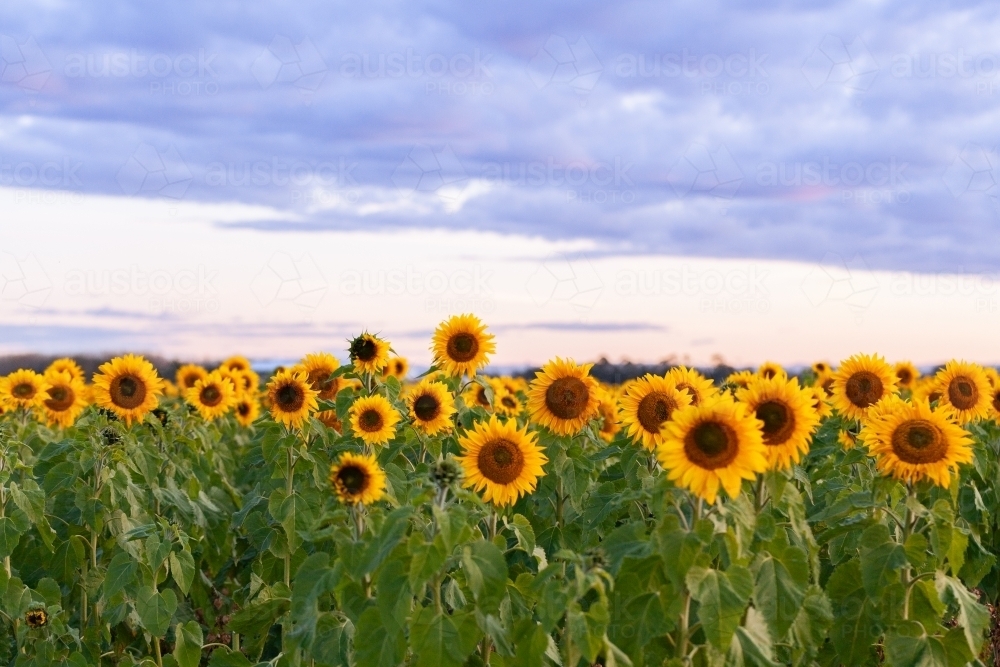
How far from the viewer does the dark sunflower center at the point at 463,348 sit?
9.31 metres

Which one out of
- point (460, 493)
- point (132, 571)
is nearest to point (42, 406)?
point (132, 571)

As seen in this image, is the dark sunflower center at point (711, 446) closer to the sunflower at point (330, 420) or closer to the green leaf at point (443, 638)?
the green leaf at point (443, 638)

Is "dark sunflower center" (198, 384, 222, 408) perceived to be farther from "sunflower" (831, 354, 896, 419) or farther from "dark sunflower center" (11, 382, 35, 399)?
"sunflower" (831, 354, 896, 419)

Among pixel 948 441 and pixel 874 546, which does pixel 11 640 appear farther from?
pixel 948 441

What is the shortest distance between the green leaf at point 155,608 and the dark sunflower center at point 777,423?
15.2 ft

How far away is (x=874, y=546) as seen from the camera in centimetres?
635

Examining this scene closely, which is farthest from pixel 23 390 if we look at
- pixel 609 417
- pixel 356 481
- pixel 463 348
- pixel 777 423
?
pixel 777 423

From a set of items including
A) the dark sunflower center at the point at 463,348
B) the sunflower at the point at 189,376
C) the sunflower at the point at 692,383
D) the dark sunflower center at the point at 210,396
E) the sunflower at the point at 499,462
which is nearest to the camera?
the sunflower at the point at 499,462

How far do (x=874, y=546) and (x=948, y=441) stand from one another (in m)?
0.83

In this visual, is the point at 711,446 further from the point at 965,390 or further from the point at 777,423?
the point at 965,390

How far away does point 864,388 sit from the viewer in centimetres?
956

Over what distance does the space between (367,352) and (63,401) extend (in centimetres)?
576

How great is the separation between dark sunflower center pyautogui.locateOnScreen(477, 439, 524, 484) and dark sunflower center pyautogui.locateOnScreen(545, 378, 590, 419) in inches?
73.2

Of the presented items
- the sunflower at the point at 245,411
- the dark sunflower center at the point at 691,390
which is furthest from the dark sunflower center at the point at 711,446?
the sunflower at the point at 245,411
